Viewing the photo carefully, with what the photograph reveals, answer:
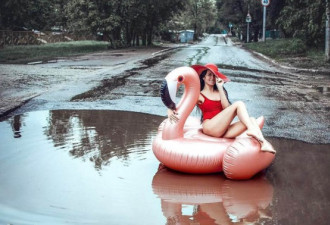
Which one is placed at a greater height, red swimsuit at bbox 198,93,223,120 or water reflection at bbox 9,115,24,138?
red swimsuit at bbox 198,93,223,120

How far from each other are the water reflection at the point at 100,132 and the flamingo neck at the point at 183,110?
826mm

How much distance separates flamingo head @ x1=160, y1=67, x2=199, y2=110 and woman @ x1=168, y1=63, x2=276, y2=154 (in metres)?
0.18

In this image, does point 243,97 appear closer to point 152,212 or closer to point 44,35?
point 152,212

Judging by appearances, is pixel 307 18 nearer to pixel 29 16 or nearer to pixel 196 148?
pixel 196 148

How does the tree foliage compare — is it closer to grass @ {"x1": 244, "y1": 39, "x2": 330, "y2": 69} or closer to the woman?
grass @ {"x1": 244, "y1": 39, "x2": 330, "y2": 69}

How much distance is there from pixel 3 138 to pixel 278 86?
8.84m

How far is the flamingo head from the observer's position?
218 inches

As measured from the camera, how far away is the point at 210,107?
5.89m

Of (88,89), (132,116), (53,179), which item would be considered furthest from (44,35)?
(53,179)

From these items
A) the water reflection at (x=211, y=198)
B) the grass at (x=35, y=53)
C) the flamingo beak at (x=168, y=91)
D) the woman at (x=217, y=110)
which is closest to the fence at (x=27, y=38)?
the grass at (x=35, y=53)

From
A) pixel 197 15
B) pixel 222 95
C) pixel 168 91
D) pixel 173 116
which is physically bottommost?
pixel 173 116

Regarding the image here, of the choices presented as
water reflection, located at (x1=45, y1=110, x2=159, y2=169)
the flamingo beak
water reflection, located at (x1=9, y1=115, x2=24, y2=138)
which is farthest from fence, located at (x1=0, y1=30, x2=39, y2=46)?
the flamingo beak

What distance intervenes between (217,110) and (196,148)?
0.75 meters

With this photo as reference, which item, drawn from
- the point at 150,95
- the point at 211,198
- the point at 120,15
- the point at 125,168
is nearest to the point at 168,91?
the point at 125,168
